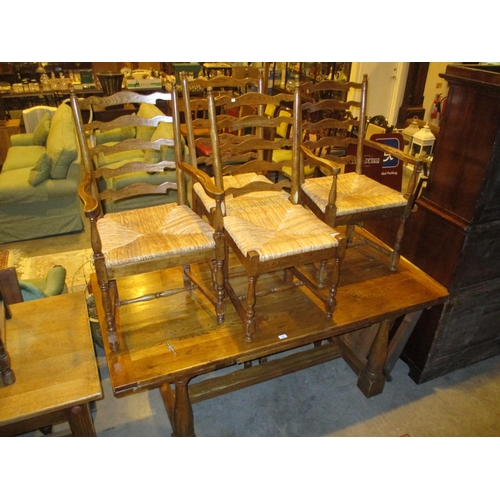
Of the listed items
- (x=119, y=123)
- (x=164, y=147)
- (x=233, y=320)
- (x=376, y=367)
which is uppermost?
(x=119, y=123)

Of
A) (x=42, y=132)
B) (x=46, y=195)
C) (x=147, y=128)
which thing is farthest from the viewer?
(x=42, y=132)

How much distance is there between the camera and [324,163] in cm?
187

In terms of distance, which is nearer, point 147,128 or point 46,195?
point 46,195

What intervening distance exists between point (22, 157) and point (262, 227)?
3.39 meters

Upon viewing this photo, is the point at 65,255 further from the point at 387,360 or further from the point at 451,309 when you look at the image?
the point at 451,309

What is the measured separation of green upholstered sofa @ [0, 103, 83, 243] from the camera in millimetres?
3268

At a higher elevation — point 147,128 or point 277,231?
point 277,231

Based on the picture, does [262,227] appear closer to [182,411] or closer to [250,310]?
[250,310]

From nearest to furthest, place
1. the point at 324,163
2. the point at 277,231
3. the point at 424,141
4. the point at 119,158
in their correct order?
1. the point at 277,231
2. the point at 324,163
3. the point at 424,141
4. the point at 119,158

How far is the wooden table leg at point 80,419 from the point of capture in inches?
54.2

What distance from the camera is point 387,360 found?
2.12 meters

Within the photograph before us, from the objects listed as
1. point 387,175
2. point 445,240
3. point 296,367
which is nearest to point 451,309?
point 445,240

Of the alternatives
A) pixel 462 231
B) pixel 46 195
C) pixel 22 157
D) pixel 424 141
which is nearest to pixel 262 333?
pixel 462 231

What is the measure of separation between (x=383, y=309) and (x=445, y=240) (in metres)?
0.47
